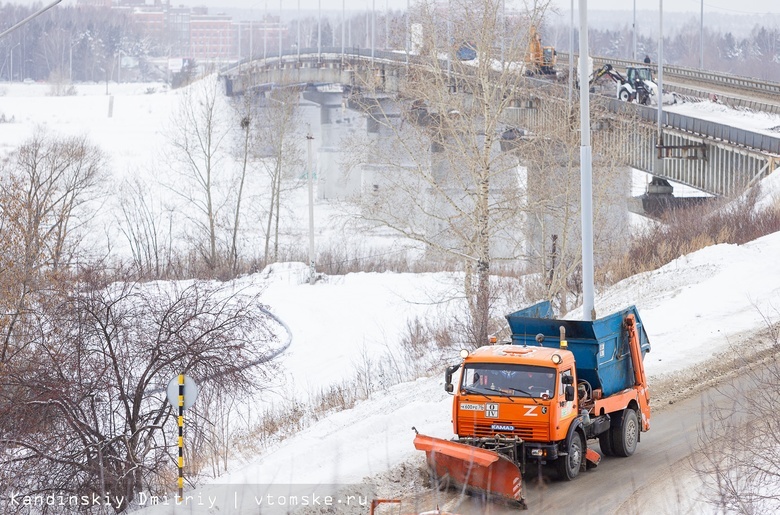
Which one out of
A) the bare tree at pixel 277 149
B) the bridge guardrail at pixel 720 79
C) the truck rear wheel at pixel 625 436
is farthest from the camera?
the bridge guardrail at pixel 720 79

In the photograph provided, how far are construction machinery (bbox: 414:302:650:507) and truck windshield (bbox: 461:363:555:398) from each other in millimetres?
13

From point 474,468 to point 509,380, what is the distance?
1400mm

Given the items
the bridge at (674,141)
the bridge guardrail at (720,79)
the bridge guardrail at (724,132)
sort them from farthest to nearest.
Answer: the bridge guardrail at (720,79) < the bridge guardrail at (724,132) < the bridge at (674,141)

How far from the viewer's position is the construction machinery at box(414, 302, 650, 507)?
42.8 feet

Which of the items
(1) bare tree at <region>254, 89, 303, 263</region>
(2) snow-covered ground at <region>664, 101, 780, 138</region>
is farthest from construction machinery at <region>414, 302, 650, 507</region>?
(1) bare tree at <region>254, 89, 303, 263</region>

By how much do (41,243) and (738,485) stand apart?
64.5 ft

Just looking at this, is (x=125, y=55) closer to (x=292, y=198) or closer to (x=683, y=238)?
(x=292, y=198)

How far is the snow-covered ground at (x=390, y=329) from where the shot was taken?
14898mm

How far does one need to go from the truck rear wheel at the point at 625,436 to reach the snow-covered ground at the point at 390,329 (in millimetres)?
2608

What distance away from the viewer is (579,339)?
14953mm

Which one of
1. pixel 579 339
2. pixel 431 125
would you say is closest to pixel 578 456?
pixel 579 339

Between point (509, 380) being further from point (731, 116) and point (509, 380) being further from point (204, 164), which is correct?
point (204, 164)

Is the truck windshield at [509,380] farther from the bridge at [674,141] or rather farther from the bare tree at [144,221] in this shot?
the bare tree at [144,221]

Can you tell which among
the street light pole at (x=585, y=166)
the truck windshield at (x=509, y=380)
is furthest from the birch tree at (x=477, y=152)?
the truck windshield at (x=509, y=380)
